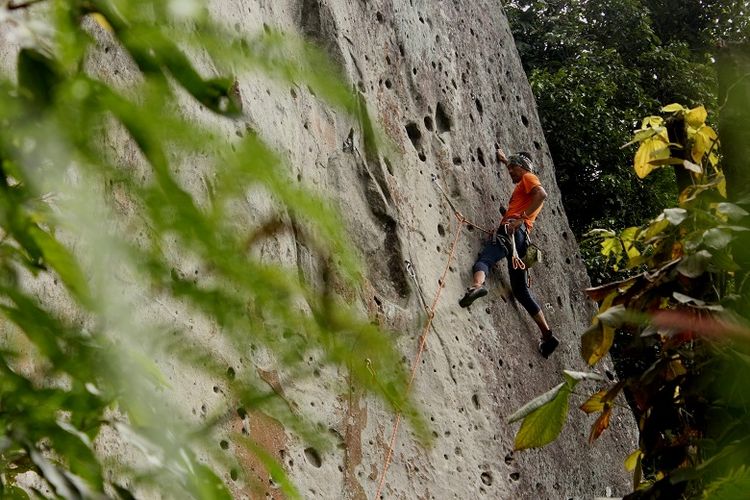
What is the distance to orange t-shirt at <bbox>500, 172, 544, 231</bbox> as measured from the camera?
5.95m

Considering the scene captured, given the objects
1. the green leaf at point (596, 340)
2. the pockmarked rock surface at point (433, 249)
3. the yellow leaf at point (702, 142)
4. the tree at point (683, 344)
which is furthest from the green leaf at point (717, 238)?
the pockmarked rock surface at point (433, 249)

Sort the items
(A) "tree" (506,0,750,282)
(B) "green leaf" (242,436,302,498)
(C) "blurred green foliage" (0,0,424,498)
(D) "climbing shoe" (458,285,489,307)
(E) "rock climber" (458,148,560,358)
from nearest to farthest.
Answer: (C) "blurred green foliage" (0,0,424,498)
(B) "green leaf" (242,436,302,498)
(D) "climbing shoe" (458,285,489,307)
(E) "rock climber" (458,148,560,358)
(A) "tree" (506,0,750,282)

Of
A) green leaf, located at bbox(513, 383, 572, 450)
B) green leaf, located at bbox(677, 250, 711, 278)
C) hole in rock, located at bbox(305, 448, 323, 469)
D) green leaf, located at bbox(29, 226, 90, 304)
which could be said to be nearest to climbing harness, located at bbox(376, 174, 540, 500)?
hole in rock, located at bbox(305, 448, 323, 469)

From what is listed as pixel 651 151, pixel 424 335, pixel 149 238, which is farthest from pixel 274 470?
pixel 424 335

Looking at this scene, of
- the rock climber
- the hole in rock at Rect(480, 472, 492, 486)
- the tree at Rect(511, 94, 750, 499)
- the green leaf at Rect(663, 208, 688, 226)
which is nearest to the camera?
the tree at Rect(511, 94, 750, 499)

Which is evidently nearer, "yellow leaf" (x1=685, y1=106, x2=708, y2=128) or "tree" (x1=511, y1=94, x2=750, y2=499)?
"tree" (x1=511, y1=94, x2=750, y2=499)

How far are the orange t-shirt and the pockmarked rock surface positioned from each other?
6.2 inches

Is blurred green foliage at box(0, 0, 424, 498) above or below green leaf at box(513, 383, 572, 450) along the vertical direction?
above

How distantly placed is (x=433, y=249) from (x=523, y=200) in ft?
2.74

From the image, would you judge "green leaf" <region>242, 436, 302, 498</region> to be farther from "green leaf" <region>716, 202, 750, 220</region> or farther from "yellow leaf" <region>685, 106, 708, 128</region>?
"yellow leaf" <region>685, 106, 708, 128</region>

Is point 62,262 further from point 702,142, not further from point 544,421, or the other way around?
point 702,142

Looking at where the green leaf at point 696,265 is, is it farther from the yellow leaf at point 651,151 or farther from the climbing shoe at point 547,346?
the climbing shoe at point 547,346

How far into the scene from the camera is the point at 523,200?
19.7ft

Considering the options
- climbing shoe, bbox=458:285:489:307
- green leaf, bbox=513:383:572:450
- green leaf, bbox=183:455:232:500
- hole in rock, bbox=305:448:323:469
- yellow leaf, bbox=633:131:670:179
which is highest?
green leaf, bbox=183:455:232:500
